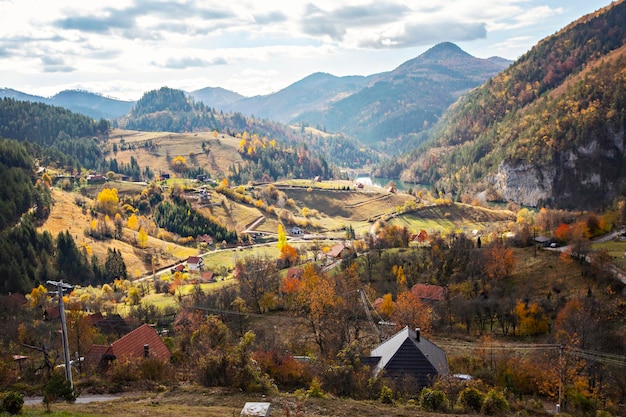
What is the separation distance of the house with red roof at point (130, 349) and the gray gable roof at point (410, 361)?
17.2 metres

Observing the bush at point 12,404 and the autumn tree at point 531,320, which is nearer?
the bush at point 12,404

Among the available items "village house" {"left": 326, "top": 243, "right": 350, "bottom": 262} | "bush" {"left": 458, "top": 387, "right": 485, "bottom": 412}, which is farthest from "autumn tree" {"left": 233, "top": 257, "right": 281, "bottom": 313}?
"bush" {"left": 458, "top": 387, "right": 485, "bottom": 412}

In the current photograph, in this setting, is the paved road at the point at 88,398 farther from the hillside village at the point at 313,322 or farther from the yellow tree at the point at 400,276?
the yellow tree at the point at 400,276

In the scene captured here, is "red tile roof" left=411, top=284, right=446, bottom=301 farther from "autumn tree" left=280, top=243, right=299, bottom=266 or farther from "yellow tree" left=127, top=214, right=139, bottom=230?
"yellow tree" left=127, top=214, right=139, bottom=230

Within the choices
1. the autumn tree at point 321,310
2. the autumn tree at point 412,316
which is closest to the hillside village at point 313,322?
the autumn tree at point 412,316

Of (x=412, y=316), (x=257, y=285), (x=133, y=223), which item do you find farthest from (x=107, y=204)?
(x=412, y=316)

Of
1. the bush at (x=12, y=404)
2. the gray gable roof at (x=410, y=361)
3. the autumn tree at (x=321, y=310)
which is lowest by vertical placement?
the autumn tree at (x=321, y=310)

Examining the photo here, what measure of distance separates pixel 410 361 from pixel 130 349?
23.1 meters

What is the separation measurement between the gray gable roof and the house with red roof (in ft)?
56.3

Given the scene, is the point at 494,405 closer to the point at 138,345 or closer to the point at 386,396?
the point at 386,396

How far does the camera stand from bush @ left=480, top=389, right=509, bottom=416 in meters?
27.3

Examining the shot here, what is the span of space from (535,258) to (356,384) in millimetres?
57296

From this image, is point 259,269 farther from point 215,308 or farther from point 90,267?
point 90,267

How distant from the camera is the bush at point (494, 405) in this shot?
89.7ft
